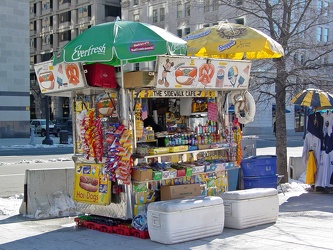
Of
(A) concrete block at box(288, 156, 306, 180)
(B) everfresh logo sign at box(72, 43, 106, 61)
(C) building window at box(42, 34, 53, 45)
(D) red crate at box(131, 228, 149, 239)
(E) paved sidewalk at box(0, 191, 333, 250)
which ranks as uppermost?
(C) building window at box(42, 34, 53, 45)

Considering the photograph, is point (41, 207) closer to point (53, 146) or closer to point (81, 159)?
point (81, 159)

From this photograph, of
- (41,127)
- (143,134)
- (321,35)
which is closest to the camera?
(143,134)

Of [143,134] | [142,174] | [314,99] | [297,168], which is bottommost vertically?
[297,168]

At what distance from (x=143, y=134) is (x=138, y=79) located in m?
1.18

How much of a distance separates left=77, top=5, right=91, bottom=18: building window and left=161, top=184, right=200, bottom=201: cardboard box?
6059cm

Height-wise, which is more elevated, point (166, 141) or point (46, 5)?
point (46, 5)

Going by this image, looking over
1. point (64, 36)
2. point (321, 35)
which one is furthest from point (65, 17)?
point (321, 35)

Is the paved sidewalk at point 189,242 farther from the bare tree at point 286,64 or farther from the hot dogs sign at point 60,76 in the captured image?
the bare tree at point 286,64

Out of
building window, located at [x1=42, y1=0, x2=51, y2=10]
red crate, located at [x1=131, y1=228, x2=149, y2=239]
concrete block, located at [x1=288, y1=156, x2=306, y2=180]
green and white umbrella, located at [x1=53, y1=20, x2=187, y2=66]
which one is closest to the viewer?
green and white umbrella, located at [x1=53, y1=20, x2=187, y2=66]

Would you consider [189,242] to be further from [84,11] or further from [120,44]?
[84,11]

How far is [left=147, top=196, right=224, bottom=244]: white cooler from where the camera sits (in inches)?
271

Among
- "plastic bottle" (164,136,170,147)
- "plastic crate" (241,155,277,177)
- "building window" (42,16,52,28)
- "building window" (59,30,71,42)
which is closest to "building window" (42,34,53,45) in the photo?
"building window" (42,16,52,28)

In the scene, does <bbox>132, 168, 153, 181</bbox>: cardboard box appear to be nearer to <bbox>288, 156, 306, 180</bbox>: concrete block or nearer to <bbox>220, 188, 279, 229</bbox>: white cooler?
<bbox>220, 188, 279, 229</bbox>: white cooler

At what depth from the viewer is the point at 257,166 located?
10.2 m
